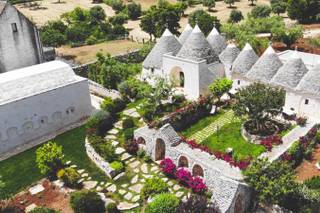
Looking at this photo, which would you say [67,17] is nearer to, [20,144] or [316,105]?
[20,144]

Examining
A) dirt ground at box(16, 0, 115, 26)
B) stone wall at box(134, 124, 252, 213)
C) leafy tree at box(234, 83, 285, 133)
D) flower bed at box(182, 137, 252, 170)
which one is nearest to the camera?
stone wall at box(134, 124, 252, 213)

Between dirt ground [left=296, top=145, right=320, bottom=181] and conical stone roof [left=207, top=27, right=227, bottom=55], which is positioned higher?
conical stone roof [left=207, top=27, right=227, bottom=55]

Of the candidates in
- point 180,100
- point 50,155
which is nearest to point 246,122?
point 180,100

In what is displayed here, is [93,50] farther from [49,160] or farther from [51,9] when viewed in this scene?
[51,9]

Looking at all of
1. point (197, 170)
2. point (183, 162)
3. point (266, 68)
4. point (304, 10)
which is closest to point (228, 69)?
point (266, 68)

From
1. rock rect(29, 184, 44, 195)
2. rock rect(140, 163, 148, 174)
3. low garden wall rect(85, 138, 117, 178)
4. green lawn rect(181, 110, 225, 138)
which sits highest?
green lawn rect(181, 110, 225, 138)

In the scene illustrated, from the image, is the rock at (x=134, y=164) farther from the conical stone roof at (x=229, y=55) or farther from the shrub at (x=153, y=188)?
the conical stone roof at (x=229, y=55)

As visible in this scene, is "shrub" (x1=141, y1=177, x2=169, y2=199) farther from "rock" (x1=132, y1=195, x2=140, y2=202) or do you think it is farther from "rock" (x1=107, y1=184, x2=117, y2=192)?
"rock" (x1=107, y1=184, x2=117, y2=192)

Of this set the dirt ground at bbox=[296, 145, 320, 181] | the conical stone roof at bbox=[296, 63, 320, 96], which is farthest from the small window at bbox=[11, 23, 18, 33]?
the dirt ground at bbox=[296, 145, 320, 181]
